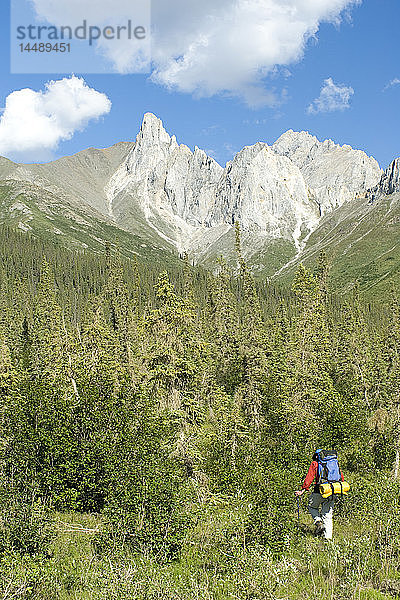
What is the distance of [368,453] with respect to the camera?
26016 mm

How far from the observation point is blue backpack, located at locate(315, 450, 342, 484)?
36.1ft

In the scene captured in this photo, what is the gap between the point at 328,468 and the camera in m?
11.0

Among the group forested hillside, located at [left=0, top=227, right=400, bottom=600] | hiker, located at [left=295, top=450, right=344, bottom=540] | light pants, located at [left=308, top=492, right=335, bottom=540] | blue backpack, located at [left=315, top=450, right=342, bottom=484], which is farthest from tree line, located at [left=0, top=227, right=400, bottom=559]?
blue backpack, located at [left=315, top=450, right=342, bottom=484]

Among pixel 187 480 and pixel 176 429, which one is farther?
pixel 176 429

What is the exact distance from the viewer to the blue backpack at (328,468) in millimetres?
11009

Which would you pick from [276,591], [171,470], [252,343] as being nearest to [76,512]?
[171,470]

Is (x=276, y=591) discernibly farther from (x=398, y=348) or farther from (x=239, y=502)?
(x=398, y=348)

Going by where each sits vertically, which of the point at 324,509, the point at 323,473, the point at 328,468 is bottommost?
the point at 324,509

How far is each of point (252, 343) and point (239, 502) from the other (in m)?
22.2

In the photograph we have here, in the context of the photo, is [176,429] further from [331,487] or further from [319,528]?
[331,487]

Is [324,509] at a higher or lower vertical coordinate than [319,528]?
higher

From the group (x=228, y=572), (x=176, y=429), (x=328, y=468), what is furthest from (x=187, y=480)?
(x=328, y=468)

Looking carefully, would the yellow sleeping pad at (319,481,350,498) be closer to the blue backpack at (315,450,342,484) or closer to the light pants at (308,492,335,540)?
the blue backpack at (315,450,342,484)

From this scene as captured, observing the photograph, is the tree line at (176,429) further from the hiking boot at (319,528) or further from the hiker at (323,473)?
the hiker at (323,473)
